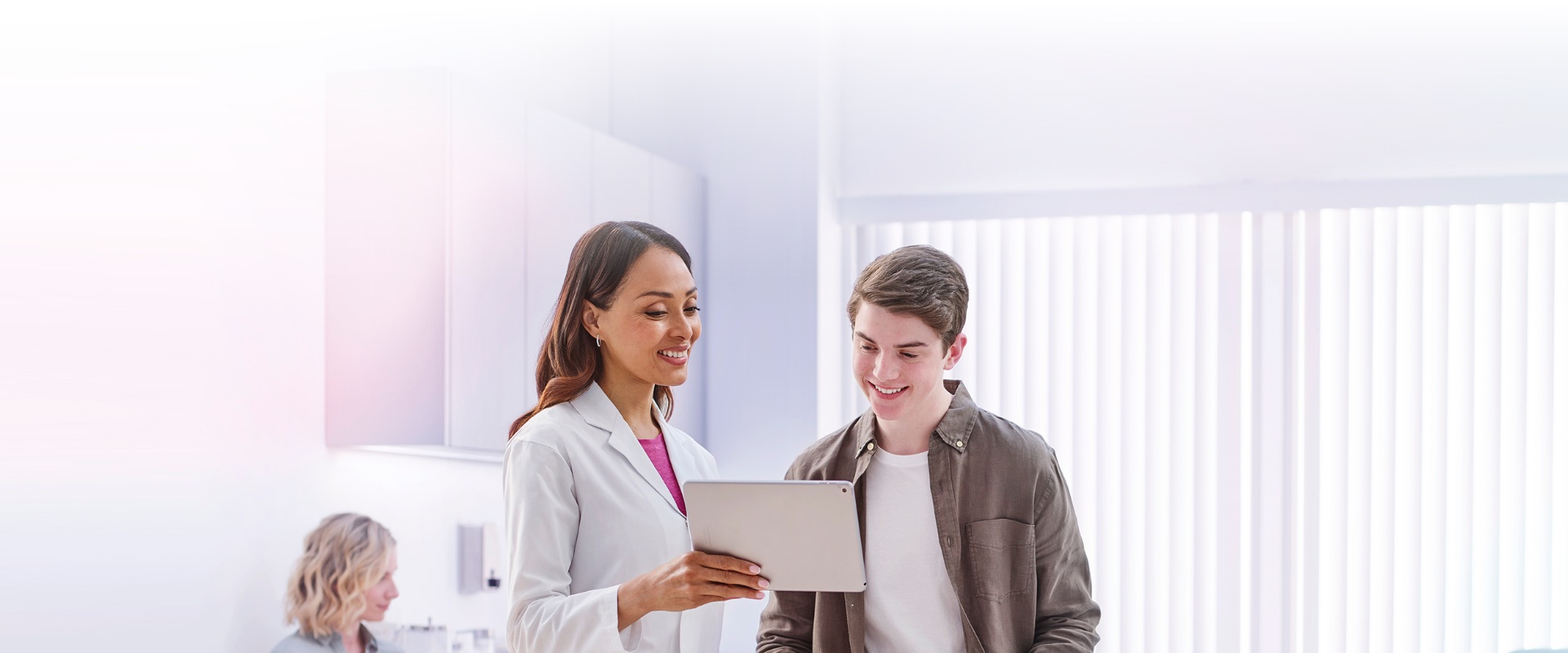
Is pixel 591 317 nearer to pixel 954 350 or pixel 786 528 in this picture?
pixel 786 528

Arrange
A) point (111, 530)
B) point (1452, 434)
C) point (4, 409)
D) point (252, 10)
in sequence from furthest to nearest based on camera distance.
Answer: point (1452, 434) < point (252, 10) < point (111, 530) < point (4, 409)

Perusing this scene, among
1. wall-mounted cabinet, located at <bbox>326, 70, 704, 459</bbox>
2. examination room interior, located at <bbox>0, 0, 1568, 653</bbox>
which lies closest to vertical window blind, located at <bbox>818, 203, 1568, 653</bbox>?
examination room interior, located at <bbox>0, 0, 1568, 653</bbox>

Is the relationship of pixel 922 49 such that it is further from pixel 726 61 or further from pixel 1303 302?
pixel 1303 302

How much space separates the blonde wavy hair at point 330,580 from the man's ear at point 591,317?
3.82 ft

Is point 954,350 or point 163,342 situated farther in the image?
point 163,342

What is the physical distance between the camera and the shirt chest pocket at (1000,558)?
1809 millimetres

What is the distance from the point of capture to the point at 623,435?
1.78 meters

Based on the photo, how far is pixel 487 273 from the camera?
274 centimetres


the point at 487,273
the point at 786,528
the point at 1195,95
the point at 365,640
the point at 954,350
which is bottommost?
the point at 365,640

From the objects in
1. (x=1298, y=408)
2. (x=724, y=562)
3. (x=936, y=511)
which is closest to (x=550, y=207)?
(x=936, y=511)

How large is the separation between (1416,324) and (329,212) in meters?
3.00

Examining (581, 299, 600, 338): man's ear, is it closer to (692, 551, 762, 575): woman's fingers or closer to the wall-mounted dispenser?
(692, 551, 762, 575): woman's fingers

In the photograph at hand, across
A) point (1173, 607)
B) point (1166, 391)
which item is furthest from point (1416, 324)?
point (1173, 607)

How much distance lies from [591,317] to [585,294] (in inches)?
1.4
